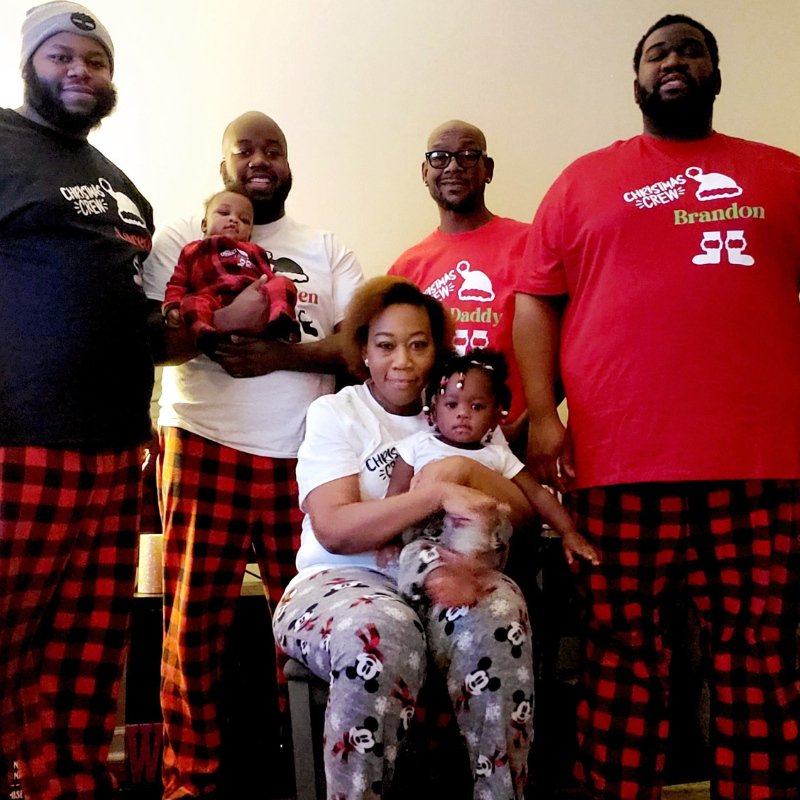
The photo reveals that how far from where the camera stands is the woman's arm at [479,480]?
4.29ft

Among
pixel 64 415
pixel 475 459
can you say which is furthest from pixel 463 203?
pixel 64 415

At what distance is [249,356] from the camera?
168 centimetres

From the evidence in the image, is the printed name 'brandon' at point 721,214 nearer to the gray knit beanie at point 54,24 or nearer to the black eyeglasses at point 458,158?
the black eyeglasses at point 458,158

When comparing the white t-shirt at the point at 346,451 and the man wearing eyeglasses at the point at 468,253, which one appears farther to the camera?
the man wearing eyeglasses at the point at 468,253

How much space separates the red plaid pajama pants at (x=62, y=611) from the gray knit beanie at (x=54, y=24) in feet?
2.72

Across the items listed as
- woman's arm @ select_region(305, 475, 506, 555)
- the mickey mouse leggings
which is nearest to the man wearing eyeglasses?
woman's arm @ select_region(305, 475, 506, 555)

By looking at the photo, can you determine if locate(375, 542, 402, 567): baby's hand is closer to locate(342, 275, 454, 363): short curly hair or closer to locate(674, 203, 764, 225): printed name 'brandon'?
locate(342, 275, 454, 363): short curly hair

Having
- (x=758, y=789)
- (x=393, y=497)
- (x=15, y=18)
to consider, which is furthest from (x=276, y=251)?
(x=758, y=789)

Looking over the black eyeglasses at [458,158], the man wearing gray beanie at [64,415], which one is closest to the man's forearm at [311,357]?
the man wearing gray beanie at [64,415]

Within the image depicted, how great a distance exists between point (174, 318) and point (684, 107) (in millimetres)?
1136

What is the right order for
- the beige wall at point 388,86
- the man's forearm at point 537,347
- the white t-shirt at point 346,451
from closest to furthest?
the white t-shirt at point 346,451 → the man's forearm at point 537,347 → the beige wall at point 388,86

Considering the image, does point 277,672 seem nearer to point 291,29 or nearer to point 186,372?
point 186,372

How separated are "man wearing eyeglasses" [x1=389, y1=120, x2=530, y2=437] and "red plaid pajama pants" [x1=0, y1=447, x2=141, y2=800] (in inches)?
34.5

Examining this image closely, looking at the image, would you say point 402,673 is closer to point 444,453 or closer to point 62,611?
point 444,453
